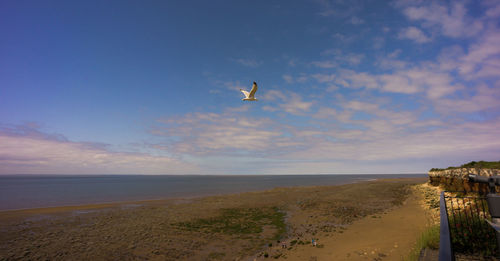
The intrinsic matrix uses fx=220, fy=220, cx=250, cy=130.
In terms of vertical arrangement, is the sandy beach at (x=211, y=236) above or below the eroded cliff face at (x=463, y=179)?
below


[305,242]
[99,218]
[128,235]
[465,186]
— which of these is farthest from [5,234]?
[465,186]

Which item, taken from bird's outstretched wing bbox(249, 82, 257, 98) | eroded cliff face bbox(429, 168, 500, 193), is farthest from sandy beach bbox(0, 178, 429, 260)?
bird's outstretched wing bbox(249, 82, 257, 98)

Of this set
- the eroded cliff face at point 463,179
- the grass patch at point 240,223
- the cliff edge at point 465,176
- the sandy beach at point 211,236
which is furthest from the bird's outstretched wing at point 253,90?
the eroded cliff face at point 463,179

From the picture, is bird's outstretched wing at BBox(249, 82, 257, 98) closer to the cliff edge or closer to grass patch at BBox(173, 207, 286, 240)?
grass patch at BBox(173, 207, 286, 240)

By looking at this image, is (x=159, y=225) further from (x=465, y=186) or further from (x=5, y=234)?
(x=465, y=186)

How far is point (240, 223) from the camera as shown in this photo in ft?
67.6

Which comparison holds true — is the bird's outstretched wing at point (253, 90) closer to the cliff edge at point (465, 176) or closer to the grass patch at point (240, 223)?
the grass patch at point (240, 223)

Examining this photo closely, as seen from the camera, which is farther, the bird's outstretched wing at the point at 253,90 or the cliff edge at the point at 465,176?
the cliff edge at the point at 465,176

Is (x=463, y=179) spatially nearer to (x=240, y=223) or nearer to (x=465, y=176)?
(x=465, y=176)

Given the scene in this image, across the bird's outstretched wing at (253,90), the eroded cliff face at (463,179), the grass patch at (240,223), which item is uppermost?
the bird's outstretched wing at (253,90)

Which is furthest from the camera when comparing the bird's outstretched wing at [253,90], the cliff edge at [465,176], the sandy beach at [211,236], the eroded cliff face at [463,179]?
the cliff edge at [465,176]

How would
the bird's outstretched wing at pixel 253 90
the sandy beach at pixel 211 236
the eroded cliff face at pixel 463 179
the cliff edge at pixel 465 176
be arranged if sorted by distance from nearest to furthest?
the sandy beach at pixel 211 236, the bird's outstretched wing at pixel 253 90, the eroded cliff face at pixel 463 179, the cliff edge at pixel 465 176

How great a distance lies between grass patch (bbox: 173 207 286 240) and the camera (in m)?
18.2

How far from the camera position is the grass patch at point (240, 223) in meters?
18.2
